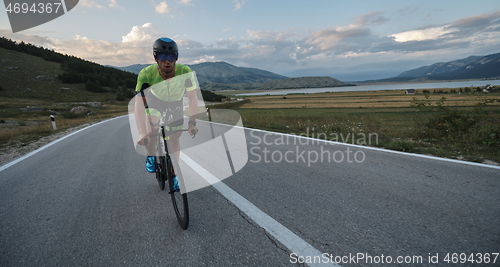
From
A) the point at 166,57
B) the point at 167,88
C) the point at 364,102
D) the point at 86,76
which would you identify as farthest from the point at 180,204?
the point at 86,76

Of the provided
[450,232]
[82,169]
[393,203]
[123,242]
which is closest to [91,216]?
[123,242]

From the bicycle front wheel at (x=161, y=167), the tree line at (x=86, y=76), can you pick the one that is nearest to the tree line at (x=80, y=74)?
the tree line at (x=86, y=76)

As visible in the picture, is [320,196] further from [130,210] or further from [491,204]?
[130,210]

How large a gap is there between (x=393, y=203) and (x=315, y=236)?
57.1 inches

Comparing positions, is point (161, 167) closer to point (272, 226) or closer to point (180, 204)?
point (180, 204)

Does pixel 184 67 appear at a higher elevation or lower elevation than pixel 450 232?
higher

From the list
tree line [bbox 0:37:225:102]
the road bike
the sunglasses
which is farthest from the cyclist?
tree line [bbox 0:37:225:102]

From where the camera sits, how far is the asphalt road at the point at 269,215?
7.05 ft

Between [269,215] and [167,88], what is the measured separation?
2229 millimetres

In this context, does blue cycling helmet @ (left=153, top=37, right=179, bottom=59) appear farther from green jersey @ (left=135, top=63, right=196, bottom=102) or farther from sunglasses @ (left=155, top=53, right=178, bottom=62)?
green jersey @ (left=135, top=63, right=196, bottom=102)

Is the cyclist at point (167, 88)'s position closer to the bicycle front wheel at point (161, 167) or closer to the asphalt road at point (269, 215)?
the bicycle front wheel at point (161, 167)

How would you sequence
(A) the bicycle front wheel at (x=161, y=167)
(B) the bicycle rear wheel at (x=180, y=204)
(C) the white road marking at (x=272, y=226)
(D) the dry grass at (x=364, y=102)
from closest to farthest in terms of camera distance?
1. (C) the white road marking at (x=272, y=226)
2. (B) the bicycle rear wheel at (x=180, y=204)
3. (A) the bicycle front wheel at (x=161, y=167)
4. (D) the dry grass at (x=364, y=102)

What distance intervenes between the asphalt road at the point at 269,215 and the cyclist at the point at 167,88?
1.14m

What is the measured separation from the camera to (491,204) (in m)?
2.87
